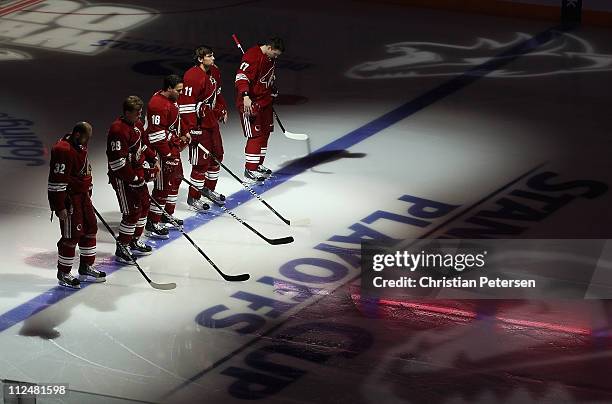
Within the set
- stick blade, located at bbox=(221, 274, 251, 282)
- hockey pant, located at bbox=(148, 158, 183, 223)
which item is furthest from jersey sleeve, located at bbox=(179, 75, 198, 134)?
stick blade, located at bbox=(221, 274, 251, 282)

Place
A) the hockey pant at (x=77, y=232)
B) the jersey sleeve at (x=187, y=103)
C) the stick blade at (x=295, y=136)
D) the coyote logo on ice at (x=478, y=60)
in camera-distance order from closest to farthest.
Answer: the hockey pant at (x=77, y=232)
the jersey sleeve at (x=187, y=103)
the stick blade at (x=295, y=136)
the coyote logo on ice at (x=478, y=60)

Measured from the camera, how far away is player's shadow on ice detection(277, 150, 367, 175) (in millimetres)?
12719

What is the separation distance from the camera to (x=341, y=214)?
11.5 m

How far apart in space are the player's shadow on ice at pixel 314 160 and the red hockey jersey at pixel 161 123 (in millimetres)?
2168

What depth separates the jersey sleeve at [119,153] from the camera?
32.6 feet

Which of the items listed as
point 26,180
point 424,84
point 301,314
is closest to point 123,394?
point 301,314

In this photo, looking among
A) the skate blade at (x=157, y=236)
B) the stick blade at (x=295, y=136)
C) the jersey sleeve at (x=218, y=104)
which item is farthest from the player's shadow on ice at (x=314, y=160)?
the skate blade at (x=157, y=236)

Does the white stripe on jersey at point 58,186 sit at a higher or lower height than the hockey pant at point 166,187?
higher

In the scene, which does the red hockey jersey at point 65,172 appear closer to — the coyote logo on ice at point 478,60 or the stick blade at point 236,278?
the stick blade at point 236,278

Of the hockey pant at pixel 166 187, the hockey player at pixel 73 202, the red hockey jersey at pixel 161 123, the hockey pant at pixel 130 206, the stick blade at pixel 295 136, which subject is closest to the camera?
the hockey player at pixel 73 202

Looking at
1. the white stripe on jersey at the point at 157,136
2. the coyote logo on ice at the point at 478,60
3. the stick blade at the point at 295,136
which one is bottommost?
the stick blade at the point at 295,136

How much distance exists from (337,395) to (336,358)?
0.55 metres

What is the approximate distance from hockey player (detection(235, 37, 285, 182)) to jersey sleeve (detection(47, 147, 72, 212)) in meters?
2.70

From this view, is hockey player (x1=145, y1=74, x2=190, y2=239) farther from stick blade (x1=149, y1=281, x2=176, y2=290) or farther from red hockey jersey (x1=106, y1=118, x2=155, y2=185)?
stick blade (x1=149, y1=281, x2=176, y2=290)
